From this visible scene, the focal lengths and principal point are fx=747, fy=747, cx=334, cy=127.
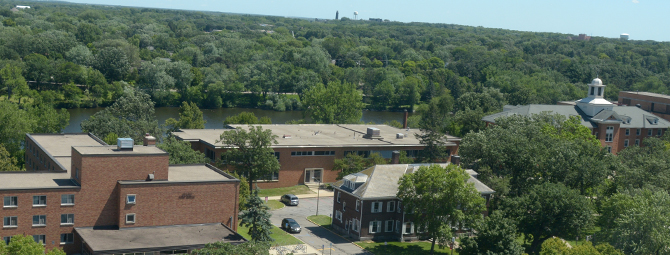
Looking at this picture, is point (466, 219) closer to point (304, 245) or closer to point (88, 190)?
point (304, 245)

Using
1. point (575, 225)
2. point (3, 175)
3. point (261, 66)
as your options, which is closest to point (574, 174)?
point (575, 225)

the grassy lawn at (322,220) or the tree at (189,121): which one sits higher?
the tree at (189,121)

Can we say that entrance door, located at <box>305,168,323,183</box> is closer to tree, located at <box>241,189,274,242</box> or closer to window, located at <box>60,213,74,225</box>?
tree, located at <box>241,189,274,242</box>

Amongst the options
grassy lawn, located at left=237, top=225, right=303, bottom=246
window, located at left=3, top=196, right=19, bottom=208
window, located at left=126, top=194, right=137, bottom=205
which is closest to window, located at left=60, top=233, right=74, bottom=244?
window, located at left=3, top=196, right=19, bottom=208

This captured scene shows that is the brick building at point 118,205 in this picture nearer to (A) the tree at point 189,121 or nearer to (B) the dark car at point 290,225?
(B) the dark car at point 290,225

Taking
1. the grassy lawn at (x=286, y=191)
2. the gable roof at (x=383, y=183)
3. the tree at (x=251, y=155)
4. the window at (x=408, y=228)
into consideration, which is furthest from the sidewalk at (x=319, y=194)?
the window at (x=408, y=228)
